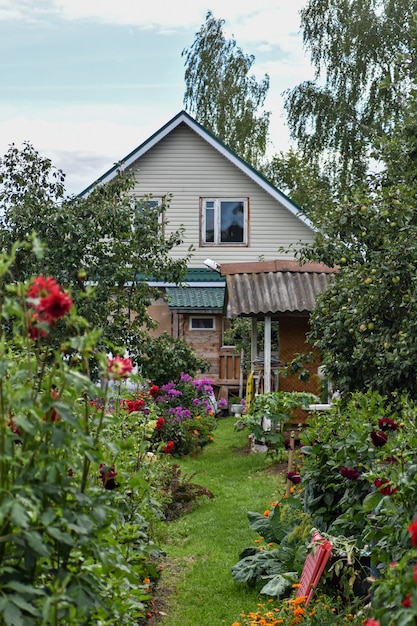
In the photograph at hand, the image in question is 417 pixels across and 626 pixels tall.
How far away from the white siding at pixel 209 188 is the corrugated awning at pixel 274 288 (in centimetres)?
710

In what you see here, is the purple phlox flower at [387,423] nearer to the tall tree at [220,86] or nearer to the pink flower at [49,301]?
the pink flower at [49,301]

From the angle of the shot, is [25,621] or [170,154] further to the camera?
[170,154]

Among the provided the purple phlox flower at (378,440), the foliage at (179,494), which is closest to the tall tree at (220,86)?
the foliage at (179,494)

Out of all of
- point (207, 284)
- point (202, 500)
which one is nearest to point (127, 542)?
point (202, 500)

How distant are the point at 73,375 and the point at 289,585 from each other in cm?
430

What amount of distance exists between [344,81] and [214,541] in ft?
62.5

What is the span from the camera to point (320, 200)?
33.7 feet

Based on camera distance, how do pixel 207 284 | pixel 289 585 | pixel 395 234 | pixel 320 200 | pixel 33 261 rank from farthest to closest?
1. pixel 207 284
2. pixel 33 261
3. pixel 320 200
4. pixel 395 234
5. pixel 289 585

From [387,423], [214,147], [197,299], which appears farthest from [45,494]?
[214,147]

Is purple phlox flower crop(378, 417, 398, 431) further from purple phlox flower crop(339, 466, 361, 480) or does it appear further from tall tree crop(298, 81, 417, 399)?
tall tree crop(298, 81, 417, 399)

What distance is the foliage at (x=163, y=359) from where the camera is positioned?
584 inches

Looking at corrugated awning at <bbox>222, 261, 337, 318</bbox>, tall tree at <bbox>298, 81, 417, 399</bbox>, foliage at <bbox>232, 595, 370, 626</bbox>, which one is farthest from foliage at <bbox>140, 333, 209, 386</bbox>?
foliage at <bbox>232, 595, 370, 626</bbox>

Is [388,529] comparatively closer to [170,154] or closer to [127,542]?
[127,542]

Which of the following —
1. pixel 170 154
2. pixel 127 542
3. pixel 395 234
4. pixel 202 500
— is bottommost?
pixel 202 500
